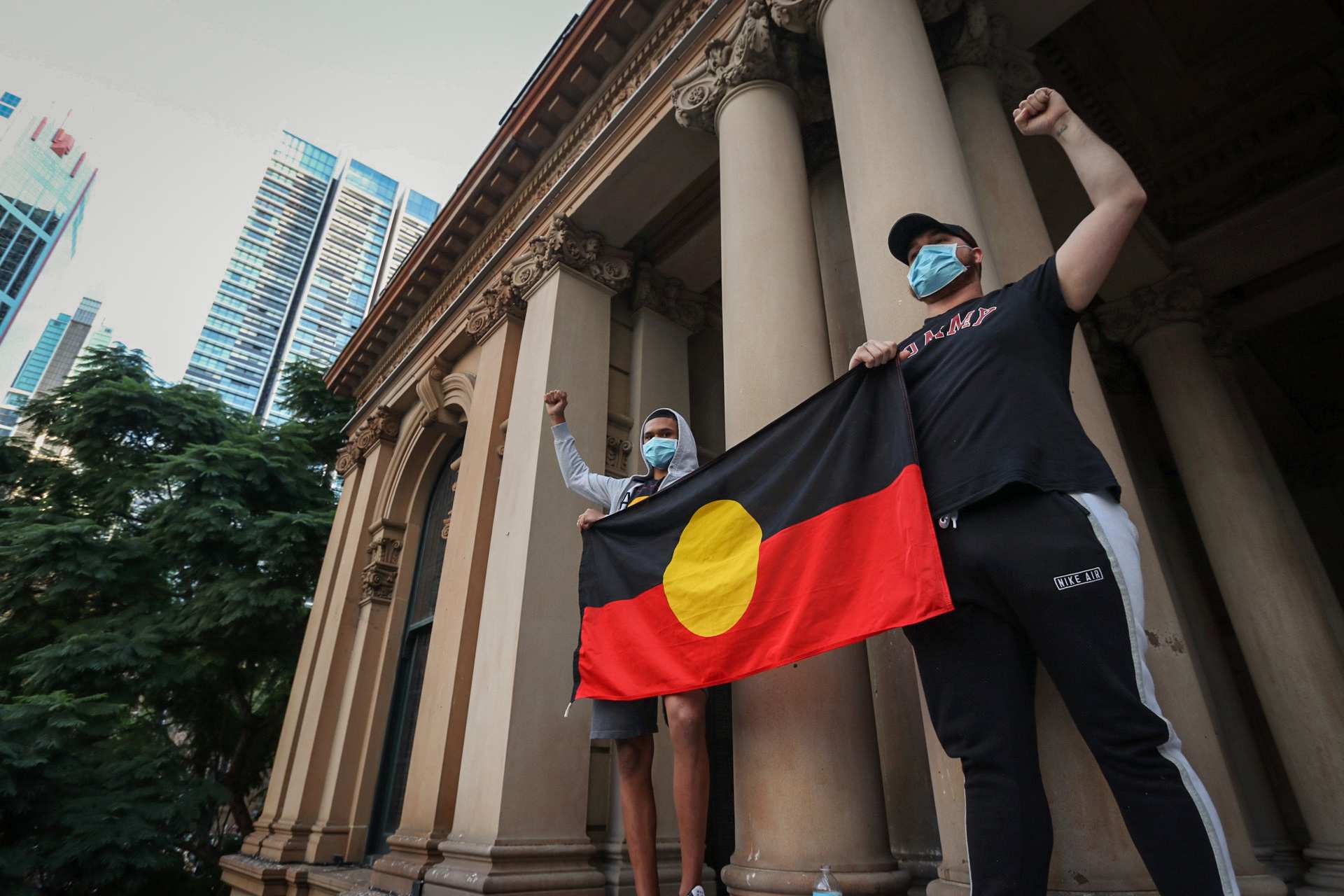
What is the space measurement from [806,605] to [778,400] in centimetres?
144

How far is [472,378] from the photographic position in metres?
8.85

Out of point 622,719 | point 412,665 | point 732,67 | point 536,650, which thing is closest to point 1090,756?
point 622,719

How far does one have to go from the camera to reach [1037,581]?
1.75m

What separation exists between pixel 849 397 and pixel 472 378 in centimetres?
707

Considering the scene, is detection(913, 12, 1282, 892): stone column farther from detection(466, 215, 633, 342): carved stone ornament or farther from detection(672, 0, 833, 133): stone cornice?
detection(466, 215, 633, 342): carved stone ornament

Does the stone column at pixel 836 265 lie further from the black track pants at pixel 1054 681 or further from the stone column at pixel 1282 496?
the stone column at pixel 1282 496

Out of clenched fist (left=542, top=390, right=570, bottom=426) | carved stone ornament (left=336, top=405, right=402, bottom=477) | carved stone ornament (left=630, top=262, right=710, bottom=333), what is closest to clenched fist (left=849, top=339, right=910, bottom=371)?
clenched fist (left=542, top=390, right=570, bottom=426)

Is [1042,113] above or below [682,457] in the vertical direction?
above

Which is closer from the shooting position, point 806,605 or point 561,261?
point 806,605

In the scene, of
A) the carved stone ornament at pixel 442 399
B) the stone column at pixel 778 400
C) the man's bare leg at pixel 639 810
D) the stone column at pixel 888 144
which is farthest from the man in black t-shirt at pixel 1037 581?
the carved stone ornament at pixel 442 399

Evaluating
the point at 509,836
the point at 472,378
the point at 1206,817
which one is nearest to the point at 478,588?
the point at 509,836

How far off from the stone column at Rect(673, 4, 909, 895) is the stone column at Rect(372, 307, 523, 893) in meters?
3.55

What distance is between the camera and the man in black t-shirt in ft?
5.03

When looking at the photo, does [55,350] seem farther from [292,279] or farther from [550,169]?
[550,169]
